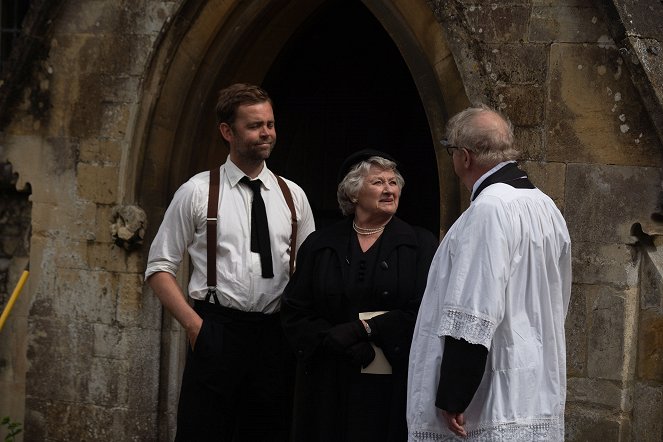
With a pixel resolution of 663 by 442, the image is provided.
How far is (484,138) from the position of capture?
3.95m

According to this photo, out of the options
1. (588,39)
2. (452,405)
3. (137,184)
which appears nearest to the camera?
(452,405)

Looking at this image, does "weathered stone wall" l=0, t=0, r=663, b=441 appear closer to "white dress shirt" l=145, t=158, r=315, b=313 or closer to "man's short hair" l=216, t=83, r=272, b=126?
"man's short hair" l=216, t=83, r=272, b=126

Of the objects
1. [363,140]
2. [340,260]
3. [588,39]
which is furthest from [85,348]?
[588,39]

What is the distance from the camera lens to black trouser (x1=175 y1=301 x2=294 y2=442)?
470 centimetres

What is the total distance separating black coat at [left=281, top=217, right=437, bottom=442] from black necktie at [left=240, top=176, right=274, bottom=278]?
113mm

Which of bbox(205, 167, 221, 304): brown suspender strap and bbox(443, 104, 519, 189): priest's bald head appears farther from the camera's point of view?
bbox(205, 167, 221, 304): brown suspender strap

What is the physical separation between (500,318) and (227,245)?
136cm

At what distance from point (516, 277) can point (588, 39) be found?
1979 mm

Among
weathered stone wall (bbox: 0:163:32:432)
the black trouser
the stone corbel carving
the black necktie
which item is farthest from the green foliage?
the black necktie

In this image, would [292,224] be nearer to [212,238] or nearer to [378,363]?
[212,238]

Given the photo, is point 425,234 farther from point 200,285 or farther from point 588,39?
point 588,39

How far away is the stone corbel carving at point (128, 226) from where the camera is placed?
6504mm

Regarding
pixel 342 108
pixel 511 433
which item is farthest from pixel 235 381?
pixel 342 108

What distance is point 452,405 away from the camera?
12.2 ft
